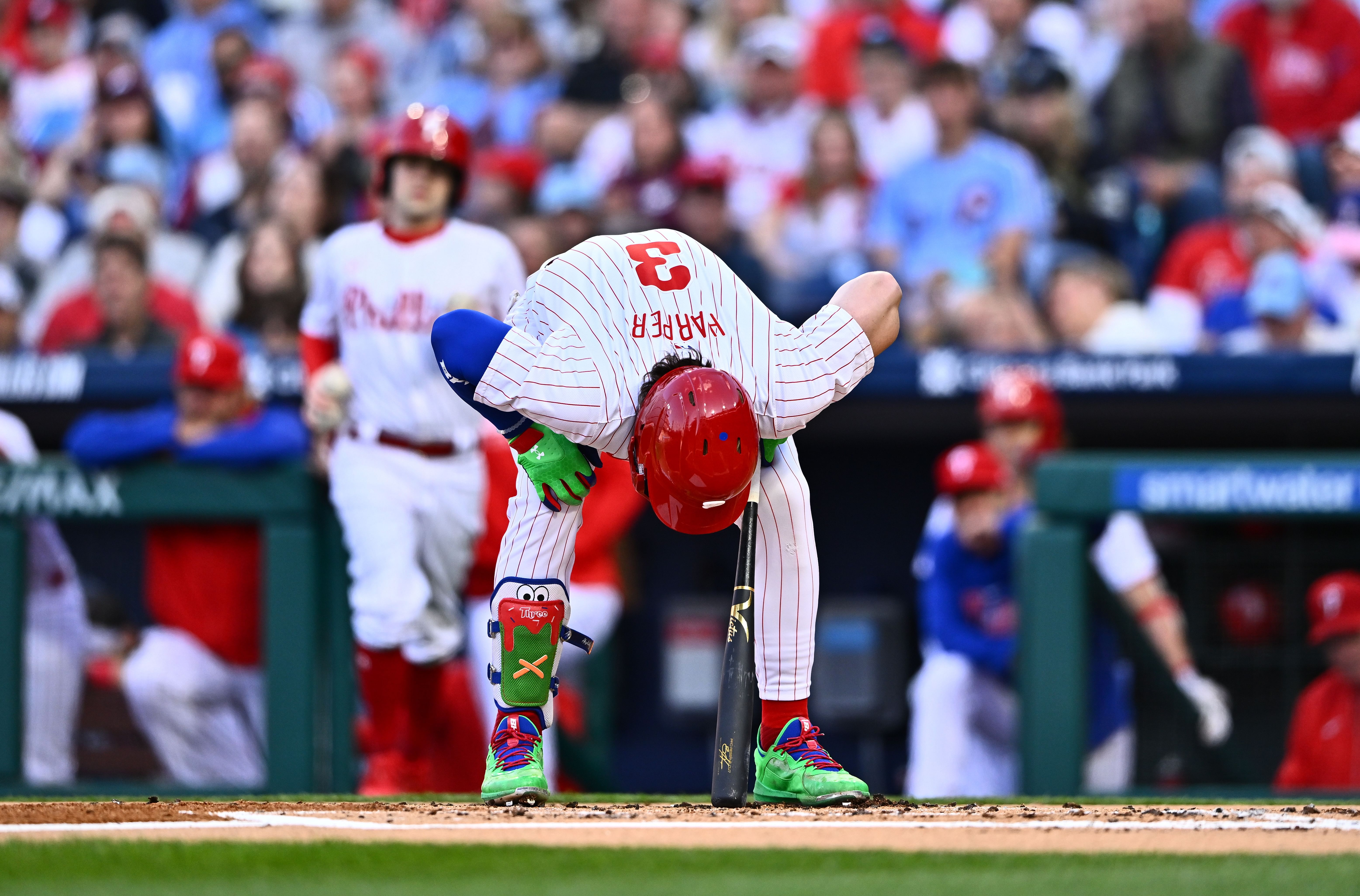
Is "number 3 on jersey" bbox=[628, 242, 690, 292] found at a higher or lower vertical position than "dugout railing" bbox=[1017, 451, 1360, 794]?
higher

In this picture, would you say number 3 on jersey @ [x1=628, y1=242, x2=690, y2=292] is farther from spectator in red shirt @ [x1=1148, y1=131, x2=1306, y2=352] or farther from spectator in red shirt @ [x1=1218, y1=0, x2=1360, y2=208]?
spectator in red shirt @ [x1=1218, y1=0, x2=1360, y2=208]

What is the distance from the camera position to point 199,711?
5859mm

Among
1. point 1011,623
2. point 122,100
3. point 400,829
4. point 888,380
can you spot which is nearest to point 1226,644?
point 1011,623

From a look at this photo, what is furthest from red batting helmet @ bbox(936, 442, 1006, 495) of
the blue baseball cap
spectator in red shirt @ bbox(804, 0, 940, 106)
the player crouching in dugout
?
spectator in red shirt @ bbox(804, 0, 940, 106)

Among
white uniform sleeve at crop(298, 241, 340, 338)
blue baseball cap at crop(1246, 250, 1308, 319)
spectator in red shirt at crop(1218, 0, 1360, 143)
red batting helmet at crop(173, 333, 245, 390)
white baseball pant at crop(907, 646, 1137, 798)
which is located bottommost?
white baseball pant at crop(907, 646, 1137, 798)

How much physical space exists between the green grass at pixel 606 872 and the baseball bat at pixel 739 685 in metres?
0.79

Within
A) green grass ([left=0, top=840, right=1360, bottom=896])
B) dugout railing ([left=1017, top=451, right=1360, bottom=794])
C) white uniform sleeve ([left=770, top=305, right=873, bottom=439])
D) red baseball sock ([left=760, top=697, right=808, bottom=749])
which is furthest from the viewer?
dugout railing ([left=1017, top=451, right=1360, bottom=794])

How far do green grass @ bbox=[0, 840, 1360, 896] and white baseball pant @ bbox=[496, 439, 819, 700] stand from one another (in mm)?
849

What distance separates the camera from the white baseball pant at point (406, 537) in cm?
540

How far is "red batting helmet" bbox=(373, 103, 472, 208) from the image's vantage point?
5559mm

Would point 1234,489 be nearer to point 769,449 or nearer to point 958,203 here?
point 769,449

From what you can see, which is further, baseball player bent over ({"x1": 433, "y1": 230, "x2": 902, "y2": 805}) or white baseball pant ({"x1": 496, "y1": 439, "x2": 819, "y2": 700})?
white baseball pant ({"x1": 496, "y1": 439, "x2": 819, "y2": 700})

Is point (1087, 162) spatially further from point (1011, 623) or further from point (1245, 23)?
point (1011, 623)

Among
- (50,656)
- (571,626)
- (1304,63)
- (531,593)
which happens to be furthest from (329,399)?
(1304,63)
